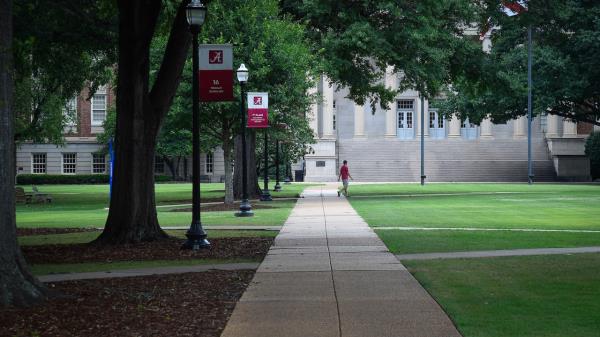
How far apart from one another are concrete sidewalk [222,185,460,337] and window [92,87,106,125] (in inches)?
2715

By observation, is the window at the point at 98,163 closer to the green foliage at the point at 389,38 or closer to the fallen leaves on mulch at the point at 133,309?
the green foliage at the point at 389,38

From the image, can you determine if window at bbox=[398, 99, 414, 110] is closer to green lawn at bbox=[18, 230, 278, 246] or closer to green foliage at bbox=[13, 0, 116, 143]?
green foliage at bbox=[13, 0, 116, 143]

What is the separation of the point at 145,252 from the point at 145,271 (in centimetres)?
292

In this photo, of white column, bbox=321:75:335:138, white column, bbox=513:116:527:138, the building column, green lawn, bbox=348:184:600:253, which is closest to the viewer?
green lawn, bbox=348:184:600:253

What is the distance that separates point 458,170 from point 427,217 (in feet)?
153

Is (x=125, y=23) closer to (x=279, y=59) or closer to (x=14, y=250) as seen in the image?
(x=14, y=250)

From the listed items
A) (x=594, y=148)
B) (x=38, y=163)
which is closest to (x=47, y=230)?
(x=594, y=148)

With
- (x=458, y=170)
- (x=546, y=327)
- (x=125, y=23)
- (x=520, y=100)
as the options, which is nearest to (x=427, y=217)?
(x=125, y=23)

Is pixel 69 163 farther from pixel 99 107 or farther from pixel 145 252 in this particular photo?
pixel 145 252

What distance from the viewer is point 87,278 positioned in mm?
11555

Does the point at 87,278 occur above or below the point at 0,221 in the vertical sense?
below

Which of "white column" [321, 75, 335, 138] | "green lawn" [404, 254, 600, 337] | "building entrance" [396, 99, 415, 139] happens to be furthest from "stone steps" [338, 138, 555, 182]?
"green lawn" [404, 254, 600, 337]

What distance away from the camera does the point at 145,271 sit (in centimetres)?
1233

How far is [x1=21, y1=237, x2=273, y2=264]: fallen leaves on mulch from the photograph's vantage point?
561 inches
